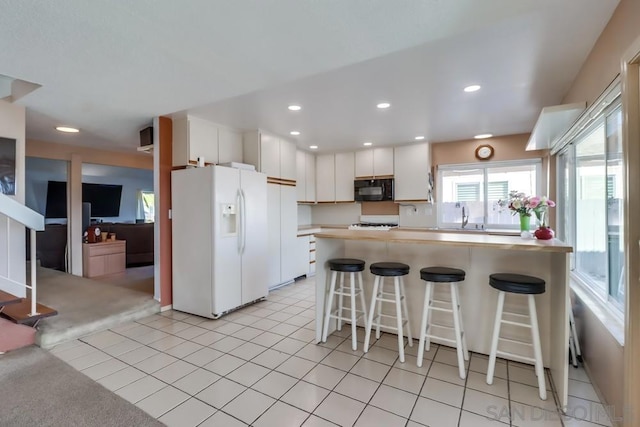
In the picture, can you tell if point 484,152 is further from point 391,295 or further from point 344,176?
point 391,295

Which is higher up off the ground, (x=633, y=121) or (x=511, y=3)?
(x=511, y=3)

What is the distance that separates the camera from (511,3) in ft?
5.30

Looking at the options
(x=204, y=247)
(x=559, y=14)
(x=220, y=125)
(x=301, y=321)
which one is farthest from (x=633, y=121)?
(x=220, y=125)

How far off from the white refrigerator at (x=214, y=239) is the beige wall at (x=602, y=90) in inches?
128

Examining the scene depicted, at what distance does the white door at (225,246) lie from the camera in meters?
3.39

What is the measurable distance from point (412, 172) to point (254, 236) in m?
2.83

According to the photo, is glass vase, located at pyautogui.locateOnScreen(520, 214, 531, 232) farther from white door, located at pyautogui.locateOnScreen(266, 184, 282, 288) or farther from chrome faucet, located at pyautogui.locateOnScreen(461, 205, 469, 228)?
white door, located at pyautogui.locateOnScreen(266, 184, 282, 288)

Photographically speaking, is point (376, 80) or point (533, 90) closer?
point (376, 80)

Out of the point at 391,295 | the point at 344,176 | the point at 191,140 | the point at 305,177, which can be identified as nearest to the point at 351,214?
the point at 344,176

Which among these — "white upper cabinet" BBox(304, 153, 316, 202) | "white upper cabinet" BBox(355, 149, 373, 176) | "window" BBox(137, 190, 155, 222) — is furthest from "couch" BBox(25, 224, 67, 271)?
"white upper cabinet" BBox(355, 149, 373, 176)

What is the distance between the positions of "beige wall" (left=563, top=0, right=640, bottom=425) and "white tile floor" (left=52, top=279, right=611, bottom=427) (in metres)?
0.18

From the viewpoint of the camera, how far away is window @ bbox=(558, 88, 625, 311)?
6.53 ft

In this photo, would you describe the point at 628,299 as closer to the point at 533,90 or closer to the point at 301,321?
the point at 533,90

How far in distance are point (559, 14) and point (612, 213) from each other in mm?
1353
